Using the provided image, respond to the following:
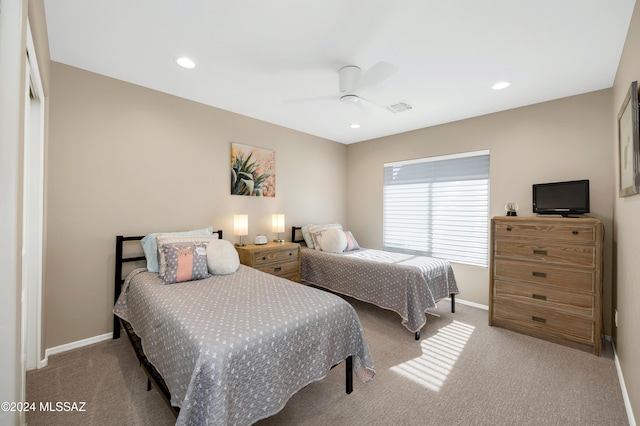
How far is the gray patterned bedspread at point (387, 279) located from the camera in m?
2.88

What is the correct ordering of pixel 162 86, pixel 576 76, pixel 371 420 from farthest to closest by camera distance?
pixel 162 86, pixel 576 76, pixel 371 420

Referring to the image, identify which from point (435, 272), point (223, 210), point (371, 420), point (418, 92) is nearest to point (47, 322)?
point (223, 210)

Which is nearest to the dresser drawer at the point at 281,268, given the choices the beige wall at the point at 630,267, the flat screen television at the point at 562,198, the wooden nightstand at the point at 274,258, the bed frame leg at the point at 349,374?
the wooden nightstand at the point at 274,258

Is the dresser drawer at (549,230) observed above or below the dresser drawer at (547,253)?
above

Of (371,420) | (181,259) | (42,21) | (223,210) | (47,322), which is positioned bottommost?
(371,420)

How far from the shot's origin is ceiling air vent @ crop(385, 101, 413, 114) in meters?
3.23

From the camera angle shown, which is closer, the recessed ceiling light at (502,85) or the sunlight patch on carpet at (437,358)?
the sunlight patch on carpet at (437,358)

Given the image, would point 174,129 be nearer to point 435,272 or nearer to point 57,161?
point 57,161

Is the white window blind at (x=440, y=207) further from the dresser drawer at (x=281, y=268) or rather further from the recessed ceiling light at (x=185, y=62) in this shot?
the recessed ceiling light at (x=185, y=62)

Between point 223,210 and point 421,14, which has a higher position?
point 421,14

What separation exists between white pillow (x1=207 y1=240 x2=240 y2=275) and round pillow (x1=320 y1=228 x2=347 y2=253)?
1535mm

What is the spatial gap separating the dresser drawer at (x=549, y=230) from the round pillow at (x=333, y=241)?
1.87m

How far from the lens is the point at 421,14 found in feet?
5.85

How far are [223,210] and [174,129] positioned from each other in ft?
3.54
